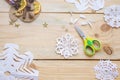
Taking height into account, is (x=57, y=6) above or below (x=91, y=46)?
above

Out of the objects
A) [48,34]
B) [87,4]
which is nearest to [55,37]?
[48,34]

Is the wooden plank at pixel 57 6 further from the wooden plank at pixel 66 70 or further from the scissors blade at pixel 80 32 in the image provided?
the wooden plank at pixel 66 70

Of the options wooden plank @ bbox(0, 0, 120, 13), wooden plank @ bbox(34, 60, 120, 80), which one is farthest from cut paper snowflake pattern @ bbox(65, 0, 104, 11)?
wooden plank @ bbox(34, 60, 120, 80)

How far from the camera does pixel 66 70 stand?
2.66 ft

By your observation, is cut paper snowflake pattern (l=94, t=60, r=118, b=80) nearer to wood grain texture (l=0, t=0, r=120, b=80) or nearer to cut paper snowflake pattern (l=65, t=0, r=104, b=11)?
wood grain texture (l=0, t=0, r=120, b=80)

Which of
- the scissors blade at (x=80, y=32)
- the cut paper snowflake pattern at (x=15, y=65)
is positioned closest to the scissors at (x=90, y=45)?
the scissors blade at (x=80, y=32)

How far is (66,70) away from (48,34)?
13cm

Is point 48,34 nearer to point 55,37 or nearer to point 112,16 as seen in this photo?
point 55,37

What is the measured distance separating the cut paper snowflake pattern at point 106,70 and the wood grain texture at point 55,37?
0.01m

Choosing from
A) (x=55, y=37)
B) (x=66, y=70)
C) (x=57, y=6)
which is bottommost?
(x=66, y=70)

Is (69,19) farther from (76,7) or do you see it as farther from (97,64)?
(97,64)

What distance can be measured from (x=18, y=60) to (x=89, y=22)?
0.26 m

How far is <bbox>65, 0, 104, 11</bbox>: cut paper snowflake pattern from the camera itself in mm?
847

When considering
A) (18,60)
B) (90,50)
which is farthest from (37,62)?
(90,50)
